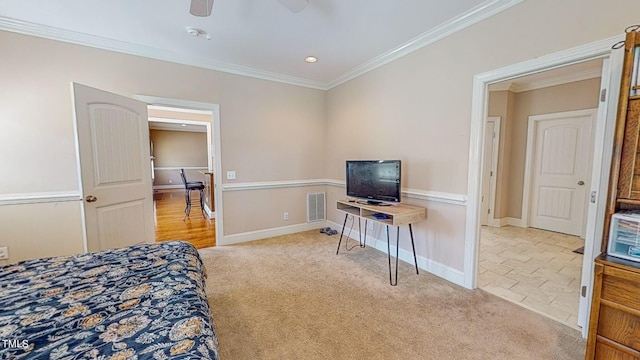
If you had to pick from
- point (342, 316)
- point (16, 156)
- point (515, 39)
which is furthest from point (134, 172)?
point (515, 39)

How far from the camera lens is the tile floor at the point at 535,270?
7.51ft

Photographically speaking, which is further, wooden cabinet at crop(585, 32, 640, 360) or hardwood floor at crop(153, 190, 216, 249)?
hardwood floor at crop(153, 190, 216, 249)

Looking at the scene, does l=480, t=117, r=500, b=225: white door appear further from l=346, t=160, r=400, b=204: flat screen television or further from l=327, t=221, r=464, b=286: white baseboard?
l=346, t=160, r=400, b=204: flat screen television

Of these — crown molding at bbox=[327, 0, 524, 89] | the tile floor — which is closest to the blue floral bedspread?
the tile floor

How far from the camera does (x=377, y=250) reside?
361 cm

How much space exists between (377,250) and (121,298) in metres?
2.99

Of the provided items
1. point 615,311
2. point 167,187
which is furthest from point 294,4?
point 167,187

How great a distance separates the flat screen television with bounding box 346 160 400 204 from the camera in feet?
9.35

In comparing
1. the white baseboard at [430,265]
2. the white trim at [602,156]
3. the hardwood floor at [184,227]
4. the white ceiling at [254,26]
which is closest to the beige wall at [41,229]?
the hardwood floor at [184,227]

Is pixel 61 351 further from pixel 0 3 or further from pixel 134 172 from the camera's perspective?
pixel 0 3

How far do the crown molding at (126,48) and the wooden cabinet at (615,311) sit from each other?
398 centimetres

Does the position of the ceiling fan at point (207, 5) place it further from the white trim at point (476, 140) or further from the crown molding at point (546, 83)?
the crown molding at point (546, 83)

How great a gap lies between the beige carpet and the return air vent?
4.79 ft

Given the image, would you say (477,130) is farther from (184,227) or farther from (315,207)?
(184,227)
